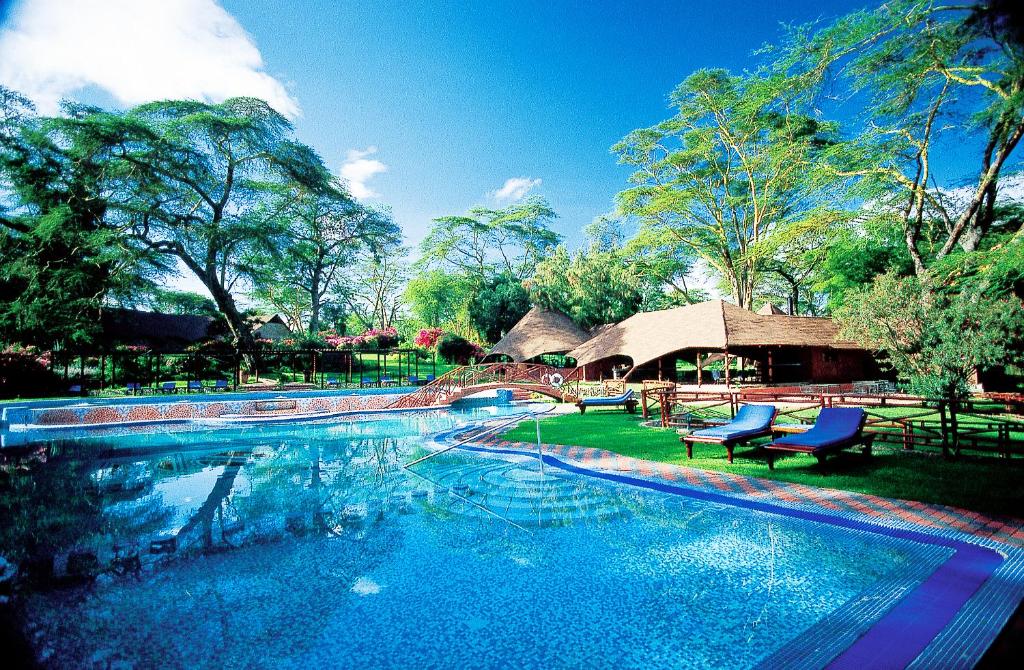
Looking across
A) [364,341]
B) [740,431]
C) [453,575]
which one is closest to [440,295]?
[364,341]

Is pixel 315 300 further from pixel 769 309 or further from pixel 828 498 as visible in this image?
pixel 828 498

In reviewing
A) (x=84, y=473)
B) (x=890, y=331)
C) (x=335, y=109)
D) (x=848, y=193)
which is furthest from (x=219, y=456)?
(x=848, y=193)

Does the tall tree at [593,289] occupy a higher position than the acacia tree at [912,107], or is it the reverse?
the acacia tree at [912,107]

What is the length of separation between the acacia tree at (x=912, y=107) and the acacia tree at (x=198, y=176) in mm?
26045

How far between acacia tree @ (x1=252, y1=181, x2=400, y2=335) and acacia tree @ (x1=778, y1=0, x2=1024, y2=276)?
27.9m

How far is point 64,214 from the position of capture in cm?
2320

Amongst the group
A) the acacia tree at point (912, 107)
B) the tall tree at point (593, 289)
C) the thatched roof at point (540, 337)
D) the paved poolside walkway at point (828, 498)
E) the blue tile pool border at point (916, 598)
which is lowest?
the blue tile pool border at point (916, 598)

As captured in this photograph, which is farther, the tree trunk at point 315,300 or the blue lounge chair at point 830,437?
the tree trunk at point 315,300

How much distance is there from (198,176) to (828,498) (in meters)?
30.2

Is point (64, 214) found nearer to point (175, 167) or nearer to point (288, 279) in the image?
point (175, 167)

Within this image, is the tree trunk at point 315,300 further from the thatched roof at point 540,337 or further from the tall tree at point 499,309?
the thatched roof at point 540,337

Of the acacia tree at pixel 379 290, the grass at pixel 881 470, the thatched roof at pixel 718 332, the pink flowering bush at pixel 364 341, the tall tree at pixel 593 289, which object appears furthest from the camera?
the acacia tree at pixel 379 290

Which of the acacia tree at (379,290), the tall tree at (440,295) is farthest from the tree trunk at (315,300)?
the acacia tree at (379,290)

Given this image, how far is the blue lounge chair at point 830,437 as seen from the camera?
6277mm
